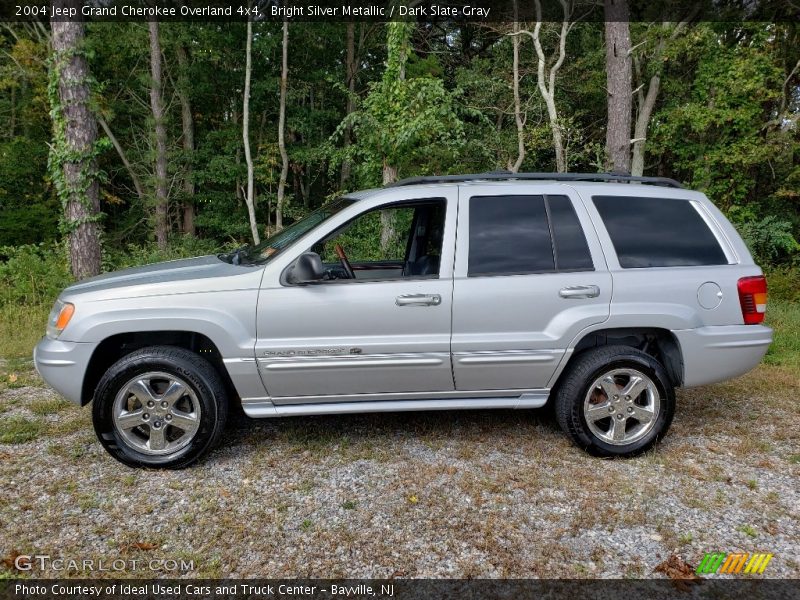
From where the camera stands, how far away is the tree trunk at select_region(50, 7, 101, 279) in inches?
351

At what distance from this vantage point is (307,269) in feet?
11.3

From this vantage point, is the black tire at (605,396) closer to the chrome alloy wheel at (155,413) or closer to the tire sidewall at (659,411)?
the tire sidewall at (659,411)

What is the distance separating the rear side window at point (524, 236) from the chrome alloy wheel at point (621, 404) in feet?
2.70

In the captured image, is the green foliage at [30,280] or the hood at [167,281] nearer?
the hood at [167,281]

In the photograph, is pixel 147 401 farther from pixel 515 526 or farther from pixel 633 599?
pixel 633 599

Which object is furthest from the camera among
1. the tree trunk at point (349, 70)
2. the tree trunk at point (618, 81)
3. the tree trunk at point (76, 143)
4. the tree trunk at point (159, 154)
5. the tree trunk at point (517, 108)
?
the tree trunk at point (349, 70)

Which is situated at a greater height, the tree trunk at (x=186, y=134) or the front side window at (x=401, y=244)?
the tree trunk at (x=186, y=134)

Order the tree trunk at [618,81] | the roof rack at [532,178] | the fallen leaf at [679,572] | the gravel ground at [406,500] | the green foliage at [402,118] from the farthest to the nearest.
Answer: the tree trunk at [618,81], the green foliage at [402,118], the roof rack at [532,178], the gravel ground at [406,500], the fallen leaf at [679,572]

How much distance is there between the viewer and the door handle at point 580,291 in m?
3.71

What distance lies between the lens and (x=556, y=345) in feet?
12.2

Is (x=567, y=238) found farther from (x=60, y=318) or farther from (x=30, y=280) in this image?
(x=30, y=280)

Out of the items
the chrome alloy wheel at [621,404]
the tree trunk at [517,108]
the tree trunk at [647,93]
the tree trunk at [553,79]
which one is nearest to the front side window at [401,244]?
the chrome alloy wheel at [621,404]

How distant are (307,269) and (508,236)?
1.41m

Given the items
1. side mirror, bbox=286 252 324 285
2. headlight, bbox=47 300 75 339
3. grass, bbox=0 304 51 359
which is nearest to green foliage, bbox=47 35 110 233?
grass, bbox=0 304 51 359
